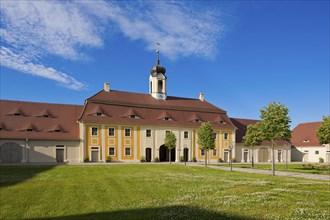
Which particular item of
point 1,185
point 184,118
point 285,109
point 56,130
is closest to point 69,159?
point 56,130

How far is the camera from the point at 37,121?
1656 inches

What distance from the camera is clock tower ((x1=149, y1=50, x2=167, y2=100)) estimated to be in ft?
176

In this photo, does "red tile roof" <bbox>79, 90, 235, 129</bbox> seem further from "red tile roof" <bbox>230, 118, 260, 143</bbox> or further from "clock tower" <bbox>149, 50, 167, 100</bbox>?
"red tile roof" <bbox>230, 118, 260, 143</bbox>

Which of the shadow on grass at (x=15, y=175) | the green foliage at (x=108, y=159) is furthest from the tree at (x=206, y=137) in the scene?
the shadow on grass at (x=15, y=175)

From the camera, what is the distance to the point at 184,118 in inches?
2003

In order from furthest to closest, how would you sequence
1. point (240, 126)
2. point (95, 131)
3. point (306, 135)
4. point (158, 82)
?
point (306, 135) → point (240, 126) → point (158, 82) → point (95, 131)

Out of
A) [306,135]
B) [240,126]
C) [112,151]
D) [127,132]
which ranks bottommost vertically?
[112,151]

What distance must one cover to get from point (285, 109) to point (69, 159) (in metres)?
30.8

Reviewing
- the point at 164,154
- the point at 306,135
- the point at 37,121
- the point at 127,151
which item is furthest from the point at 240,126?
the point at 37,121

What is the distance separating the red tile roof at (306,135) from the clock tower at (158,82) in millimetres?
31177

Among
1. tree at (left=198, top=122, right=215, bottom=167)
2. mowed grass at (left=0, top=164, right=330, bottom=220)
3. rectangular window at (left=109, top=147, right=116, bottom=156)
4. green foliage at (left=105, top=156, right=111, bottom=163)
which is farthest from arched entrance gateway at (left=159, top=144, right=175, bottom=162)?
mowed grass at (left=0, top=164, right=330, bottom=220)

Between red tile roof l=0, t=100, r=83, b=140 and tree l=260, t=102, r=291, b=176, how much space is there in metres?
28.1

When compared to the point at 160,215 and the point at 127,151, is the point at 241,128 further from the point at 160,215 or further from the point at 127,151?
the point at 160,215

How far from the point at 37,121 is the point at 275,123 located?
109ft
